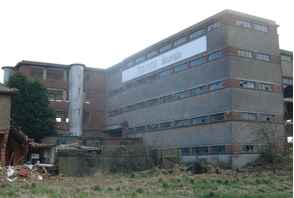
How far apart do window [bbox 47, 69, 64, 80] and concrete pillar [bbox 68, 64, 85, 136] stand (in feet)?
4.32

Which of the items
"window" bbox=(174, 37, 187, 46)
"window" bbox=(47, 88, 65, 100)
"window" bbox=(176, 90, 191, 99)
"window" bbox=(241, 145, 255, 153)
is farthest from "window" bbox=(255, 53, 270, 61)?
"window" bbox=(47, 88, 65, 100)

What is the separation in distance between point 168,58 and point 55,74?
16658 millimetres

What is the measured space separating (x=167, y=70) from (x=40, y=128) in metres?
14.4

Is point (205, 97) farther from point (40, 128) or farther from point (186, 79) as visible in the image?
point (40, 128)

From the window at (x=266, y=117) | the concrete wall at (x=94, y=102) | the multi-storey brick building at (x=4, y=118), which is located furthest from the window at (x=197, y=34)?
the multi-storey brick building at (x=4, y=118)

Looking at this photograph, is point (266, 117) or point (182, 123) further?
point (182, 123)

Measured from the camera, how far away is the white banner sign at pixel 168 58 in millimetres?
39000

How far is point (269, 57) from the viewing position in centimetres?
3809

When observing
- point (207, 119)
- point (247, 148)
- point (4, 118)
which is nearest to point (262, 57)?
point (207, 119)

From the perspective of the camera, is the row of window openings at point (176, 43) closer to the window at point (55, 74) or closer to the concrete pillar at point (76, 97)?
the concrete pillar at point (76, 97)

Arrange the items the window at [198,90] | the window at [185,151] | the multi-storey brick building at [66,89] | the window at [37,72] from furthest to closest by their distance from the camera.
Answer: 1. the window at [37,72]
2. the multi-storey brick building at [66,89]
3. the window at [185,151]
4. the window at [198,90]

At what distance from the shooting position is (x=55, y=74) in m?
51.7

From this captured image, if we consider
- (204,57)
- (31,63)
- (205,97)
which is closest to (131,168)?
(205,97)

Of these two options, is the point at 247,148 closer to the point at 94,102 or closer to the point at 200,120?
the point at 200,120
